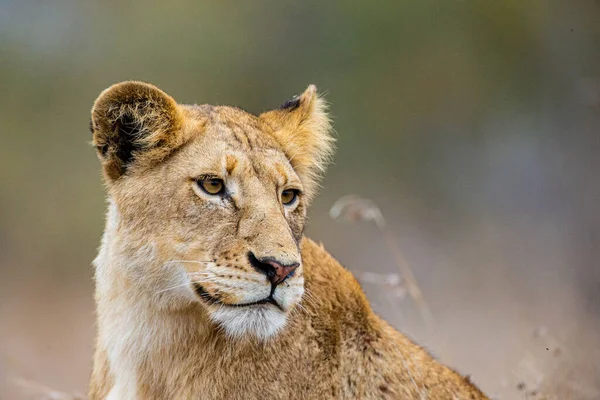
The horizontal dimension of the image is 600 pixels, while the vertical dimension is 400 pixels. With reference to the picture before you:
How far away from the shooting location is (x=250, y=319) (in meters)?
4.16

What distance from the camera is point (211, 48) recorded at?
63.1 feet

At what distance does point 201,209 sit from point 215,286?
430 millimetres

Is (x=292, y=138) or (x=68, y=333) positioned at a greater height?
(x=292, y=138)

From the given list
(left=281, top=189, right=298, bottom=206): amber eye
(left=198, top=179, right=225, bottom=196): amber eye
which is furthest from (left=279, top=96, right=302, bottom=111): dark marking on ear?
(left=198, top=179, right=225, bottom=196): amber eye

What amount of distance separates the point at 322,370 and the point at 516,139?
13.6 meters

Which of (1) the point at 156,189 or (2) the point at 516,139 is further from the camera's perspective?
(2) the point at 516,139

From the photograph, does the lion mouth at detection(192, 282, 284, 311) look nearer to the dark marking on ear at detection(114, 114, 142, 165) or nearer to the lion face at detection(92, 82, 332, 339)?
the lion face at detection(92, 82, 332, 339)

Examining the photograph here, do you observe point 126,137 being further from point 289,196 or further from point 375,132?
point 375,132

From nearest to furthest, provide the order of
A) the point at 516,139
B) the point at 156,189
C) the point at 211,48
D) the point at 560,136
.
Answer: the point at 156,189 → the point at 560,136 → the point at 516,139 → the point at 211,48

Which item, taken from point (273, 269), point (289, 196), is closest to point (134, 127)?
point (289, 196)

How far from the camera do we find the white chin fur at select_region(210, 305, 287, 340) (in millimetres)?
4156

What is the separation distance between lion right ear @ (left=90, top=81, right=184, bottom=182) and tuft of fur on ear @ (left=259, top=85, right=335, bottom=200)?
78cm

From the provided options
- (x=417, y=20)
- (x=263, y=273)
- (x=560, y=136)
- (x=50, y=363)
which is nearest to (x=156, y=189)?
(x=263, y=273)

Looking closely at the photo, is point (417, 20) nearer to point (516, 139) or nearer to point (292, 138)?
point (516, 139)
